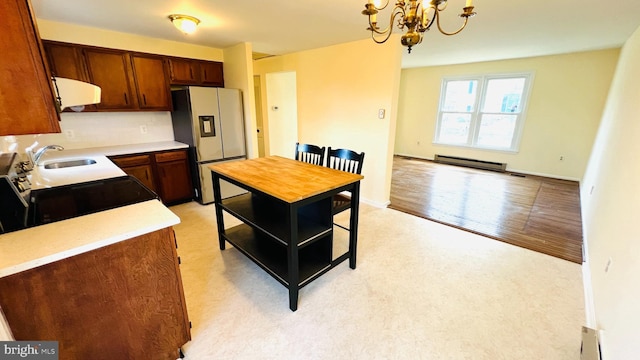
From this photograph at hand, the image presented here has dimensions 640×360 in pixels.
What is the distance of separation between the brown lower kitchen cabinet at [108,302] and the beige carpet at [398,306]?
348mm

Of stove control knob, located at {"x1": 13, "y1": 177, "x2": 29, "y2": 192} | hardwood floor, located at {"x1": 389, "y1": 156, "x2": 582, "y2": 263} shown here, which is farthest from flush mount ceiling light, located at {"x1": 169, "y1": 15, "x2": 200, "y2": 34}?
hardwood floor, located at {"x1": 389, "y1": 156, "x2": 582, "y2": 263}

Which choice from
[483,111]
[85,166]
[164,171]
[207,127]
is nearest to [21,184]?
[85,166]

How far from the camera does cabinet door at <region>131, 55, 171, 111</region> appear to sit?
3336 mm

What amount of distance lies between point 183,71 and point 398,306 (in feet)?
13.0

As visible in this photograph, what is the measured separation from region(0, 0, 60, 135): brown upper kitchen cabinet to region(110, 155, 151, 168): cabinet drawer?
2.40m

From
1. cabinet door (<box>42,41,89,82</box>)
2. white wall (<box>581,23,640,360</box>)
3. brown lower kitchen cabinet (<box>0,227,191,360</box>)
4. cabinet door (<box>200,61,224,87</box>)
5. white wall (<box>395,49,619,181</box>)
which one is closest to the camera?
brown lower kitchen cabinet (<box>0,227,191,360</box>)

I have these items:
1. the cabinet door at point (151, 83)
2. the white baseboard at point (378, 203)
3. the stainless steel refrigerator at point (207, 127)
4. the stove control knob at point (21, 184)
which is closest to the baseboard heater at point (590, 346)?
the white baseboard at point (378, 203)

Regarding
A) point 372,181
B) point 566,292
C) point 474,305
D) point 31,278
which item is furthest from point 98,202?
point 566,292

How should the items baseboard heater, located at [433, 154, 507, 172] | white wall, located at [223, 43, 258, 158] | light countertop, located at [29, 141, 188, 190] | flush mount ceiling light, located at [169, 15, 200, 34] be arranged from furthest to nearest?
baseboard heater, located at [433, 154, 507, 172]
white wall, located at [223, 43, 258, 158]
flush mount ceiling light, located at [169, 15, 200, 34]
light countertop, located at [29, 141, 188, 190]

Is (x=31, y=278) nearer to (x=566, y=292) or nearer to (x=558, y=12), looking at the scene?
(x=566, y=292)

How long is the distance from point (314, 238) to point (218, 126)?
2570 mm

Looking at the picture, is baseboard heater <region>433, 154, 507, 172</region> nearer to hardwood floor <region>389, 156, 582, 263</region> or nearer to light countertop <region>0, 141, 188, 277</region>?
hardwood floor <region>389, 156, 582, 263</region>

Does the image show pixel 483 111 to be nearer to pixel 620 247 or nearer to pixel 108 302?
pixel 620 247

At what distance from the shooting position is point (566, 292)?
204 cm
